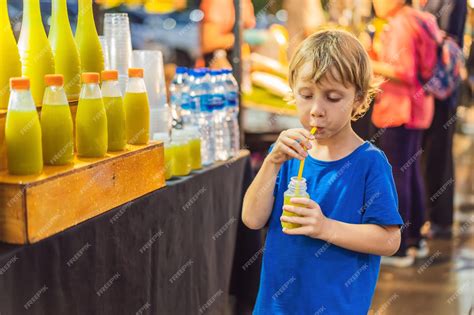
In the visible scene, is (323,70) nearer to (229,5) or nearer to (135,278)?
(135,278)

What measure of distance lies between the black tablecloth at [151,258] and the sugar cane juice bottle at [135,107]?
0.23m

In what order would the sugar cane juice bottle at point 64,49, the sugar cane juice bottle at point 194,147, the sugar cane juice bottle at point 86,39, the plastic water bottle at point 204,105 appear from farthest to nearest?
1. the plastic water bottle at point 204,105
2. the sugar cane juice bottle at point 194,147
3. the sugar cane juice bottle at point 86,39
4. the sugar cane juice bottle at point 64,49

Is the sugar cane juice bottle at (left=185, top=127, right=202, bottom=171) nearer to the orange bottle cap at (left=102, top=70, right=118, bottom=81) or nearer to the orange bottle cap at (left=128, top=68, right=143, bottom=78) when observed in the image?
the orange bottle cap at (left=128, top=68, right=143, bottom=78)

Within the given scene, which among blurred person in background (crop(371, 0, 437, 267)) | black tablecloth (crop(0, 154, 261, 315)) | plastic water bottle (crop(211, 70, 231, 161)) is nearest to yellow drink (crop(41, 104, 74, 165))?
black tablecloth (crop(0, 154, 261, 315))

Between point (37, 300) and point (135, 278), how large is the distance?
1.85 ft

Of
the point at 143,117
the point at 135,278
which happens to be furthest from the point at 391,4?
the point at 135,278

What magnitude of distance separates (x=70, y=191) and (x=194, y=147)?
98 centimetres

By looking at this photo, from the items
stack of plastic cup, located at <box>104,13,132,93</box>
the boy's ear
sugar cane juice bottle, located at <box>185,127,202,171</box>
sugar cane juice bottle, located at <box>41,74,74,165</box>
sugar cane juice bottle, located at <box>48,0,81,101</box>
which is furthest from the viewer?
sugar cane juice bottle, located at <box>185,127,202,171</box>

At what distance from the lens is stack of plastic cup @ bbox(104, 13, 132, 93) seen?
2.52 m

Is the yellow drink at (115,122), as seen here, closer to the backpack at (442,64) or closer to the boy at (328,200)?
the boy at (328,200)

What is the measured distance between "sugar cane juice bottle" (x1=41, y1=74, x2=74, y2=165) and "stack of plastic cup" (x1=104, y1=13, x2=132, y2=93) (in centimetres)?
58

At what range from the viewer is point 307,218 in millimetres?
1573

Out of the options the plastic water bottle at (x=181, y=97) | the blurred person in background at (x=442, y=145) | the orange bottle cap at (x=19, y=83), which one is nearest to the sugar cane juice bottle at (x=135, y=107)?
the orange bottle cap at (x=19, y=83)

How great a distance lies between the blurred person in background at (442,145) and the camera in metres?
4.86
